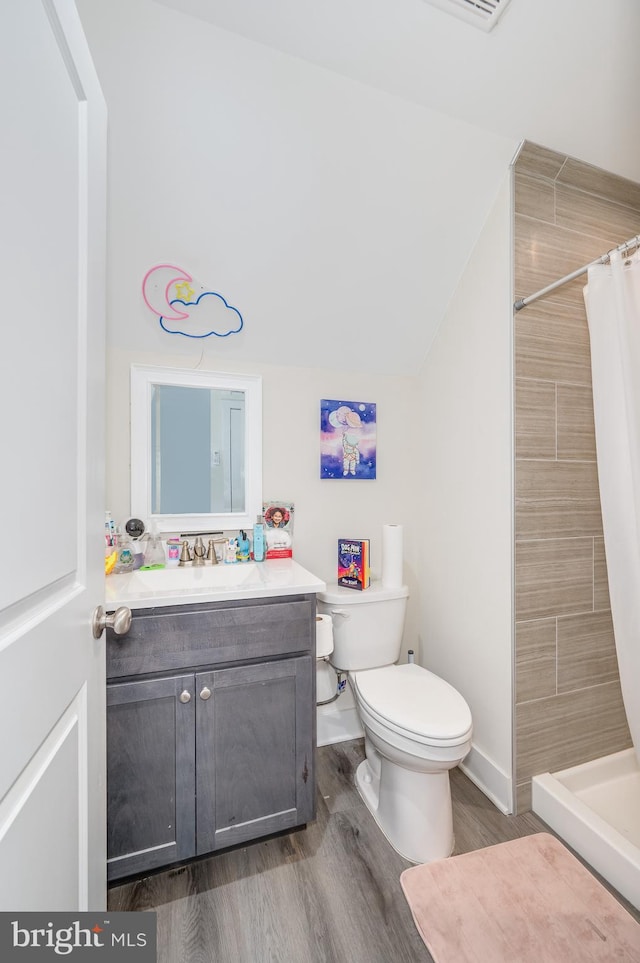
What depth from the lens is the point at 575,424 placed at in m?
1.63

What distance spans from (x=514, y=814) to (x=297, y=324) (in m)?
2.11

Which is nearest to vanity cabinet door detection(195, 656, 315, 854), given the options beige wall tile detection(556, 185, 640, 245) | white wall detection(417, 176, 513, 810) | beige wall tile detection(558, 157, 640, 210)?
white wall detection(417, 176, 513, 810)

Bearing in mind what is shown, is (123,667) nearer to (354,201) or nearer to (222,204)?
(222,204)

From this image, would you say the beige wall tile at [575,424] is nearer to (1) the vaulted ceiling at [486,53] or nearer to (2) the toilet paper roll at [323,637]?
(1) the vaulted ceiling at [486,53]

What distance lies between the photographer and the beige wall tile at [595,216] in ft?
5.30

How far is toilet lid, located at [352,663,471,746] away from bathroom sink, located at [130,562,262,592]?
0.59 meters

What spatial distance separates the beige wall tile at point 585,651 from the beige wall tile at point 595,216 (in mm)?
1503

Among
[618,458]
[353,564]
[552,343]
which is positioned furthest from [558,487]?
[353,564]

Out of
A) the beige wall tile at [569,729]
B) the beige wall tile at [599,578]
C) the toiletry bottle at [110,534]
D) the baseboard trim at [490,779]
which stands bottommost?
the baseboard trim at [490,779]

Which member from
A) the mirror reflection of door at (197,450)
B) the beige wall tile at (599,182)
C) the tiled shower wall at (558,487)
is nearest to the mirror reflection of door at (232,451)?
the mirror reflection of door at (197,450)

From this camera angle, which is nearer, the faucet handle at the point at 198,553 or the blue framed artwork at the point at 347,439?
the faucet handle at the point at 198,553

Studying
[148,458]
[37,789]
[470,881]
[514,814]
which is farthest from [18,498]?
[514,814]

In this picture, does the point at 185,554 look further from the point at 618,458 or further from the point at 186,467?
the point at 618,458

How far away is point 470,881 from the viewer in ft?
4.13
